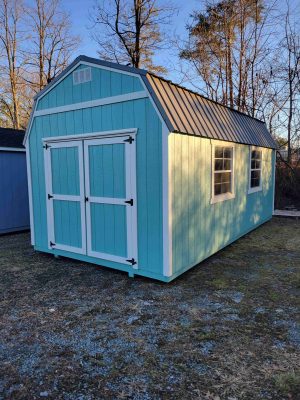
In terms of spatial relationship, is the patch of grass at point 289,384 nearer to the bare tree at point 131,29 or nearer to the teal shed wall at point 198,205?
the teal shed wall at point 198,205

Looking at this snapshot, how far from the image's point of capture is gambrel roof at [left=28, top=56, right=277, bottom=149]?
361 centimetres

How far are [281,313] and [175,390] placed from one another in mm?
1559

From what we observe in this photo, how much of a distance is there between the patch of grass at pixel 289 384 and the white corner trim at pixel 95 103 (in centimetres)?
317

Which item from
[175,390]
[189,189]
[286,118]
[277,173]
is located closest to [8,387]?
[175,390]

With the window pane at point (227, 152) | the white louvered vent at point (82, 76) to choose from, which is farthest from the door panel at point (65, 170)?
the window pane at point (227, 152)

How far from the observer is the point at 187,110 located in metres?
4.06

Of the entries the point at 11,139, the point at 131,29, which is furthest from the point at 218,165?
the point at 131,29

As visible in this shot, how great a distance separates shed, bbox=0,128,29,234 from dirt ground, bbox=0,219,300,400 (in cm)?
297

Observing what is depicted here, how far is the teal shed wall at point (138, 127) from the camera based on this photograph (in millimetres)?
3688

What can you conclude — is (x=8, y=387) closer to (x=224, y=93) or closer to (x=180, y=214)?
(x=180, y=214)

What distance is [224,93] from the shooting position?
40.2ft

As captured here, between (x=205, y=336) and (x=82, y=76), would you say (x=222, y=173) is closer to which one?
(x=82, y=76)

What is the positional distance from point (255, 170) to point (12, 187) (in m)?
5.84

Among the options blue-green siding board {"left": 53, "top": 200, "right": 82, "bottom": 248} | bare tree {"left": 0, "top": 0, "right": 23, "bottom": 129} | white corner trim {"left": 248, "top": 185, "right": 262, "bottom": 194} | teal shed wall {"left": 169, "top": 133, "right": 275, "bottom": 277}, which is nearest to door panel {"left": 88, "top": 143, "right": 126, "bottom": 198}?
blue-green siding board {"left": 53, "top": 200, "right": 82, "bottom": 248}
